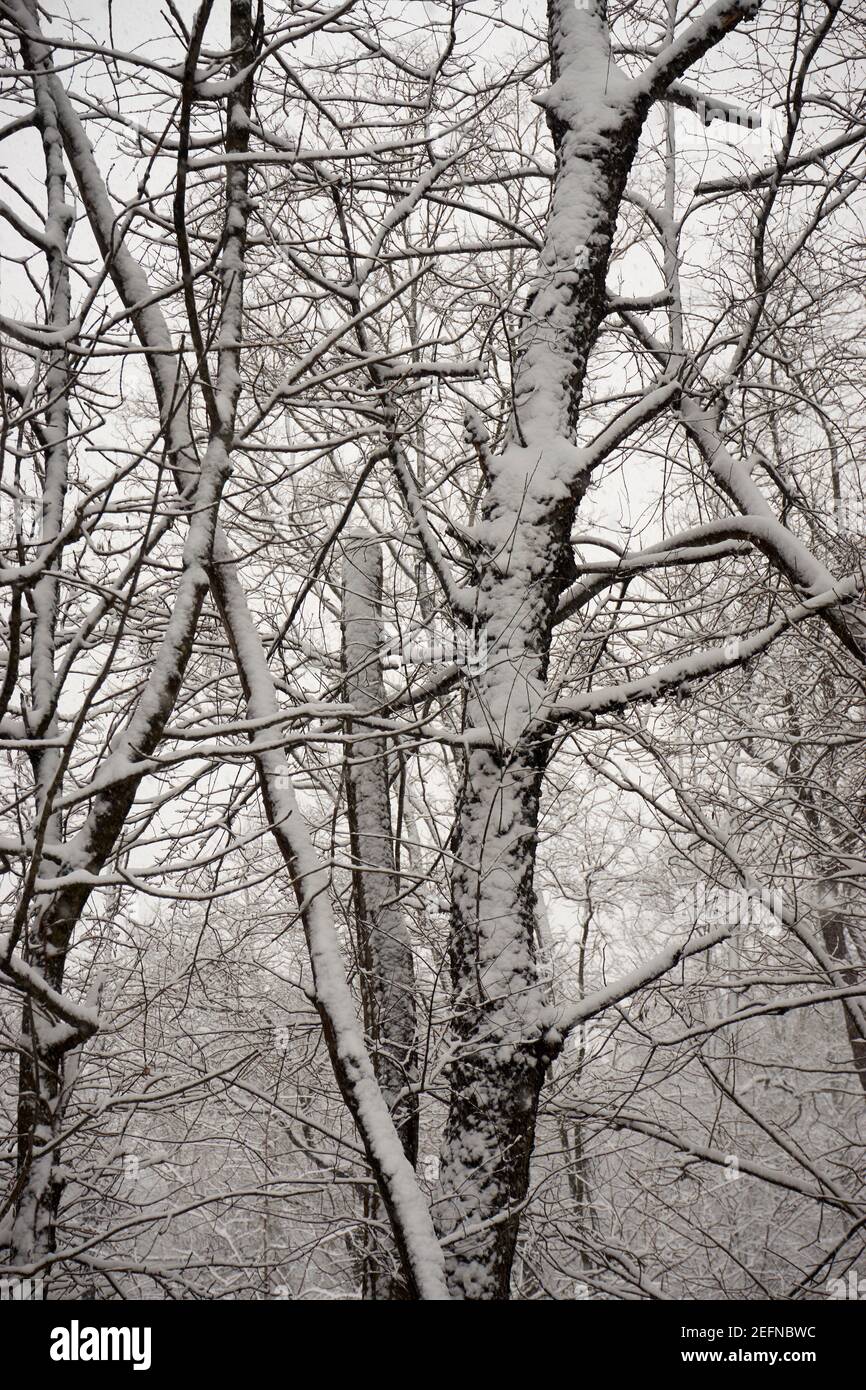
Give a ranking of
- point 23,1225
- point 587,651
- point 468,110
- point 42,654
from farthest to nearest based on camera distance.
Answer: point 587,651 < point 468,110 < point 42,654 < point 23,1225

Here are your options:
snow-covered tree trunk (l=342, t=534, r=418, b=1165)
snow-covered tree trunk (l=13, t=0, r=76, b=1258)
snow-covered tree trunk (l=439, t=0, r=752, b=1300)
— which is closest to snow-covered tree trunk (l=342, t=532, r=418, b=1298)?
snow-covered tree trunk (l=342, t=534, r=418, b=1165)

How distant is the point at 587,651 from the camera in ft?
16.6

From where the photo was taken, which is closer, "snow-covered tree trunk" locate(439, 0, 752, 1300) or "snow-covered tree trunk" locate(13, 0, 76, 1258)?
"snow-covered tree trunk" locate(13, 0, 76, 1258)

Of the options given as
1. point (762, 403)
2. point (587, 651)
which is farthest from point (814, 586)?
point (762, 403)

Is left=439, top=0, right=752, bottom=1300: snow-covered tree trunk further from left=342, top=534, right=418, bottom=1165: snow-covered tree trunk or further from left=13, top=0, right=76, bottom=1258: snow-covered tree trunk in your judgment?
left=13, top=0, right=76, bottom=1258: snow-covered tree trunk

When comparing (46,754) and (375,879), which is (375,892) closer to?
(375,879)

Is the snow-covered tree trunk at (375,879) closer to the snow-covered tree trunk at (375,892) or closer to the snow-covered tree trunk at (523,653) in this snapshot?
the snow-covered tree trunk at (375,892)

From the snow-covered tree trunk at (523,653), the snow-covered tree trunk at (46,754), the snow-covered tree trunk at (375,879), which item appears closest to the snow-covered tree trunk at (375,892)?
the snow-covered tree trunk at (375,879)

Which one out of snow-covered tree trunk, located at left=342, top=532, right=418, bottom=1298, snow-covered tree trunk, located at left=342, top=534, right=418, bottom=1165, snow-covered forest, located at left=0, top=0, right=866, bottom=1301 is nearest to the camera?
snow-covered forest, located at left=0, top=0, right=866, bottom=1301

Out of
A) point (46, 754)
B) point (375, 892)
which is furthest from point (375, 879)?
point (46, 754)
